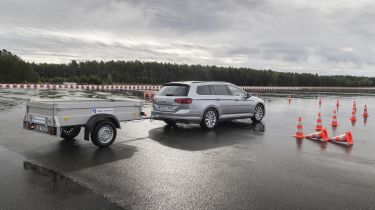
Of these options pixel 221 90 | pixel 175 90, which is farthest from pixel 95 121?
pixel 221 90

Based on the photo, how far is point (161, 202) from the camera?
4.79m

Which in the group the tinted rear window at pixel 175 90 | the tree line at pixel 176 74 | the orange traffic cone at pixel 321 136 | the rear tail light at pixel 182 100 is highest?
the tree line at pixel 176 74

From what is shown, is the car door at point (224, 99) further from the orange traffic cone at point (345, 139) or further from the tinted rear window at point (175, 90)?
the orange traffic cone at point (345, 139)

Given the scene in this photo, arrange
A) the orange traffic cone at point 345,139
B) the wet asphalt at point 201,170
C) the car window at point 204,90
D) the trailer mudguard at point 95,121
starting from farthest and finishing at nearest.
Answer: the car window at point 204,90 < the orange traffic cone at point 345,139 < the trailer mudguard at point 95,121 < the wet asphalt at point 201,170

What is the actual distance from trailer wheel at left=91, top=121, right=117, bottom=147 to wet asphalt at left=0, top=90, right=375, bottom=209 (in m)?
0.21

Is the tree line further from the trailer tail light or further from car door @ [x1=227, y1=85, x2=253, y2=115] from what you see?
the trailer tail light

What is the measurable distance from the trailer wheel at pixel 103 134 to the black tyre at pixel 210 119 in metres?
3.98

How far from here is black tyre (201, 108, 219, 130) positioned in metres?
11.8

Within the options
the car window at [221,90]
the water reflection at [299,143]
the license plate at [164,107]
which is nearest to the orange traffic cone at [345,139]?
the water reflection at [299,143]

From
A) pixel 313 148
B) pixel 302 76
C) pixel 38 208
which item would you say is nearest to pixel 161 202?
pixel 38 208

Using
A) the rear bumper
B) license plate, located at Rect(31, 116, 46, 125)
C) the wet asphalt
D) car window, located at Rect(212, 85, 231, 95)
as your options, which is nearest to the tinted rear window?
the rear bumper

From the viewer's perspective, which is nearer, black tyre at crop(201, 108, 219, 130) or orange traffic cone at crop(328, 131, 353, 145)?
orange traffic cone at crop(328, 131, 353, 145)

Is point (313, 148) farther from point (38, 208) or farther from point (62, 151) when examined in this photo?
point (38, 208)

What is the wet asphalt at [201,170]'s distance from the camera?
4.93 m
